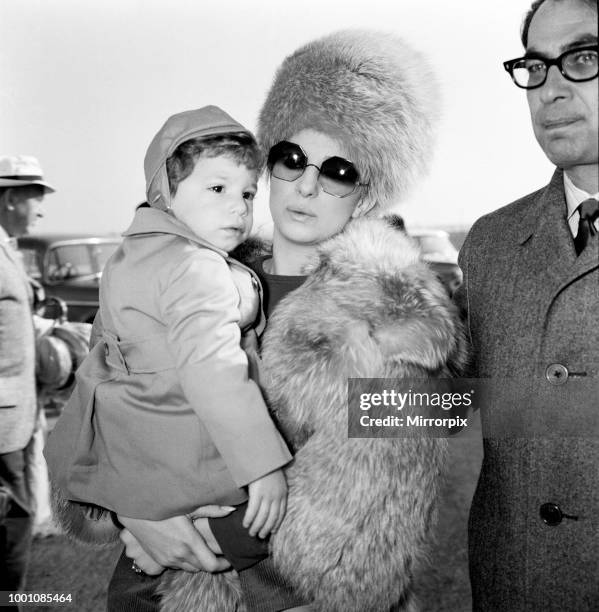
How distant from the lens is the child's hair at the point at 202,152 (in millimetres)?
1562

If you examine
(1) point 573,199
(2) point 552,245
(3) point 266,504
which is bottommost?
(3) point 266,504

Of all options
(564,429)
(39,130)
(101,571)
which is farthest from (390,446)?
(101,571)

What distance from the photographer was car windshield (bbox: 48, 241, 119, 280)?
619 cm

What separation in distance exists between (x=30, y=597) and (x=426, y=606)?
77.3 inches

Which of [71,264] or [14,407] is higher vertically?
[71,264]

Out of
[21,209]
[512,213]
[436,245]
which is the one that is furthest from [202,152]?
[436,245]

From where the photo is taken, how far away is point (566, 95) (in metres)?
1.42

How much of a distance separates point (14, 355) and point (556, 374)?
2.44m

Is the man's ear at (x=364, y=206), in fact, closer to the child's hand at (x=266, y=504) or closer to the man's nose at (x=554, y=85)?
the man's nose at (x=554, y=85)

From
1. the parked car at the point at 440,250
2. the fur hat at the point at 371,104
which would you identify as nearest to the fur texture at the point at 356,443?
the fur hat at the point at 371,104

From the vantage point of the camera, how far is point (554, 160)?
145 centimetres

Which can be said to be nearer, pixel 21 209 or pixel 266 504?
pixel 266 504

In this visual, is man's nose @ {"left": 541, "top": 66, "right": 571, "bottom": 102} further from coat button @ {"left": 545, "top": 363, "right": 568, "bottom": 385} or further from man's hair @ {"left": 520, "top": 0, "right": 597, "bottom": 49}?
coat button @ {"left": 545, "top": 363, "right": 568, "bottom": 385}

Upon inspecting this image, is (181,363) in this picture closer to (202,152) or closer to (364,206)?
(202,152)
